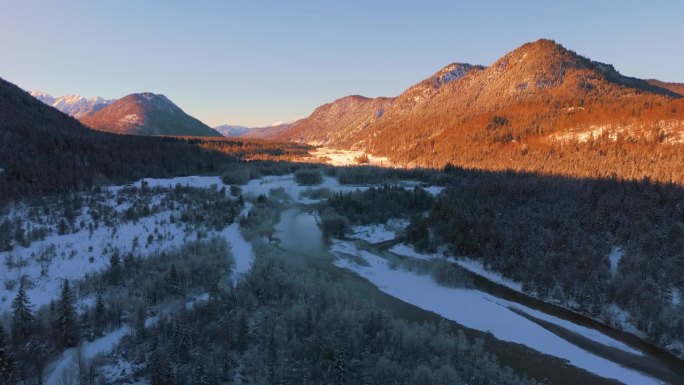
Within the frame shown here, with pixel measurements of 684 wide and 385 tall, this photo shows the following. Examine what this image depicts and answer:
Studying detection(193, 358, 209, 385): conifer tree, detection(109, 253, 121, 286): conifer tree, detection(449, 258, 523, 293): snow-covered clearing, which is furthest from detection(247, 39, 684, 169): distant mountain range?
detection(193, 358, 209, 385): conifer tree

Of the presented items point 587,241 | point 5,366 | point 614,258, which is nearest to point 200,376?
point 5,366

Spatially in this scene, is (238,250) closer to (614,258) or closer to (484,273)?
(484,273)

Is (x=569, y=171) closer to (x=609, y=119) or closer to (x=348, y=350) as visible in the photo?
(x=609, y=119)

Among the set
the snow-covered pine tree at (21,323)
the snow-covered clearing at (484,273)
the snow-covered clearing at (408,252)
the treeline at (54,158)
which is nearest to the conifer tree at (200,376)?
the snow-covered pine tree at (21,323)

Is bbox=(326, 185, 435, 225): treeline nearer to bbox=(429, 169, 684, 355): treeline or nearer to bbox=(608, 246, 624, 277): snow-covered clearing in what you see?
bbox=(429, 169, 684, 355): treeline

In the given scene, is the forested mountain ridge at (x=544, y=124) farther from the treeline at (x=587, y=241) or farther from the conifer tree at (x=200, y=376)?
the conifer tree at (x=200, y=376)
